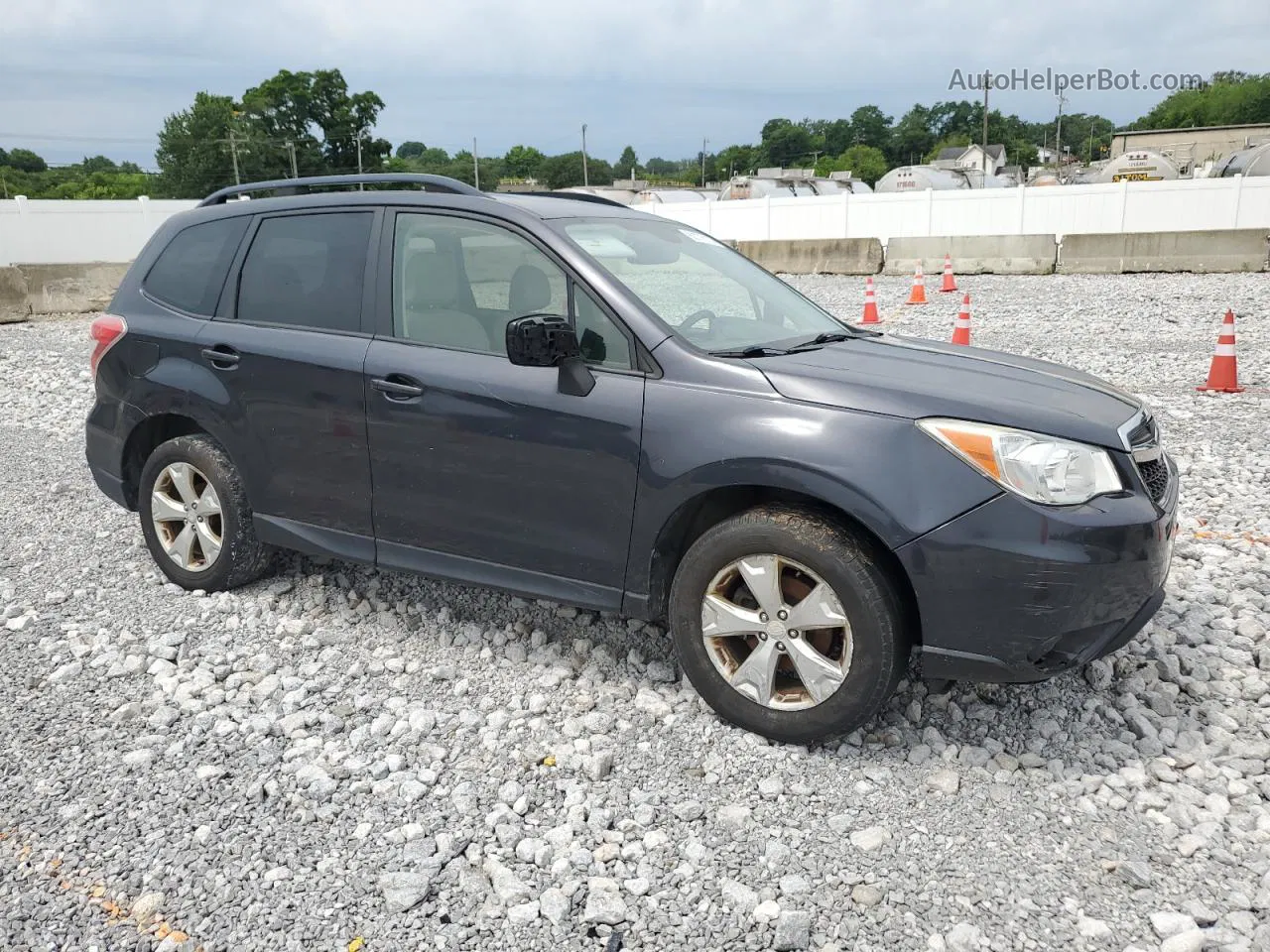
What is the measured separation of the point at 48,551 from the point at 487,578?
10.6 ft

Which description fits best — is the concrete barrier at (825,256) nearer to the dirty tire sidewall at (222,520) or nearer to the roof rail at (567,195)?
the roof rail at (567,195)

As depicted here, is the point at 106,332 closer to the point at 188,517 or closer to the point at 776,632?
the point at 188,517

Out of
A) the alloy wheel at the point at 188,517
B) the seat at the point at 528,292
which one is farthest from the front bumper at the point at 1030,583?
the alloy wheel at the point at 188,517

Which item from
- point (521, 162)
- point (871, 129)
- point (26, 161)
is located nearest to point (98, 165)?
point (26, 161)

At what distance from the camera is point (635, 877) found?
2.88 metres

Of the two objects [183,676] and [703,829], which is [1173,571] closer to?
[703,829]

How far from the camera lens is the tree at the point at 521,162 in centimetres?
14500

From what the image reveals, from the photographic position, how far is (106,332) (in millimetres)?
4992

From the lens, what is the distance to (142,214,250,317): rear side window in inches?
187

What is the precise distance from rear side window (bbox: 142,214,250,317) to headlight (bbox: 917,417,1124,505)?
332 cm

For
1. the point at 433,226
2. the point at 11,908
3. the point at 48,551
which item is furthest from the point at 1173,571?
the point at 48,551

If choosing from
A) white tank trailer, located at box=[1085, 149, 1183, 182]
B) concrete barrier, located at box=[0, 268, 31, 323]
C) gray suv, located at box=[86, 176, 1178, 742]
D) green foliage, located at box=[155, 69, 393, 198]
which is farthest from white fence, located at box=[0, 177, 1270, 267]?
green foliage, located at box=[155, 69, 393, 198]

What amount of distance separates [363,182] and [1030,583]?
10.9 ft

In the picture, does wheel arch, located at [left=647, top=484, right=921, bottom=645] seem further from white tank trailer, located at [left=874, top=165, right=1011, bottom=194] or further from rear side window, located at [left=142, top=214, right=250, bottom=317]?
white tank trailer, located at [left=874, top=165, right=1011, bottom=194]
